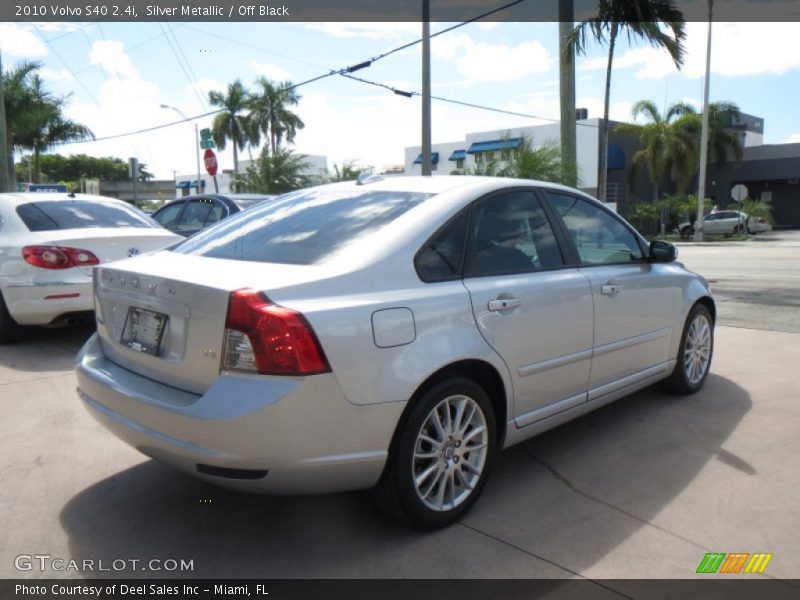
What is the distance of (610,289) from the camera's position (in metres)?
3.97

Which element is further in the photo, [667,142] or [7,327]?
[667,142]

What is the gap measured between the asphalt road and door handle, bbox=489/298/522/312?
0.98 meters

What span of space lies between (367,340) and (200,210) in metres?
7.38

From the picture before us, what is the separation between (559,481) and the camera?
3.57 m

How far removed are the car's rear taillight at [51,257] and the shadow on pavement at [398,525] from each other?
3187 mm

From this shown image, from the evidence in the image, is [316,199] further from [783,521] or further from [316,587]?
[783,521]

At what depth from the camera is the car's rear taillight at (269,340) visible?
8.29 feet

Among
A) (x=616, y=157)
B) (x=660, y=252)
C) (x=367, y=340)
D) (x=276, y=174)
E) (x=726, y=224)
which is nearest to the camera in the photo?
(x=367, y=340)

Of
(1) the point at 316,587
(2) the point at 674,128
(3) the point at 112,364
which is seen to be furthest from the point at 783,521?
(2) the point at 674,128

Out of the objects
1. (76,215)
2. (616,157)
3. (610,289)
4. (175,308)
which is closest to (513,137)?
(616,157)

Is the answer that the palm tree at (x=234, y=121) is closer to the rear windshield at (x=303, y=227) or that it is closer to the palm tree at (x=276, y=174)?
the palm tree at (x=276, y=174)

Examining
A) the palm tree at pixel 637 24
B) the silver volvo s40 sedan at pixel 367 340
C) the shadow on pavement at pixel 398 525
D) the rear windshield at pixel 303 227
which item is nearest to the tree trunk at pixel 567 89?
the palm tree at pixel 637 24

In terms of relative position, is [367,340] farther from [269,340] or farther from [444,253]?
[444,253]

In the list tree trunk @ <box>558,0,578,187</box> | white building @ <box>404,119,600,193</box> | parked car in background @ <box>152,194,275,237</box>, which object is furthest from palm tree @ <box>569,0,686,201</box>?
white building @ <box>404,119,600,193</box>
